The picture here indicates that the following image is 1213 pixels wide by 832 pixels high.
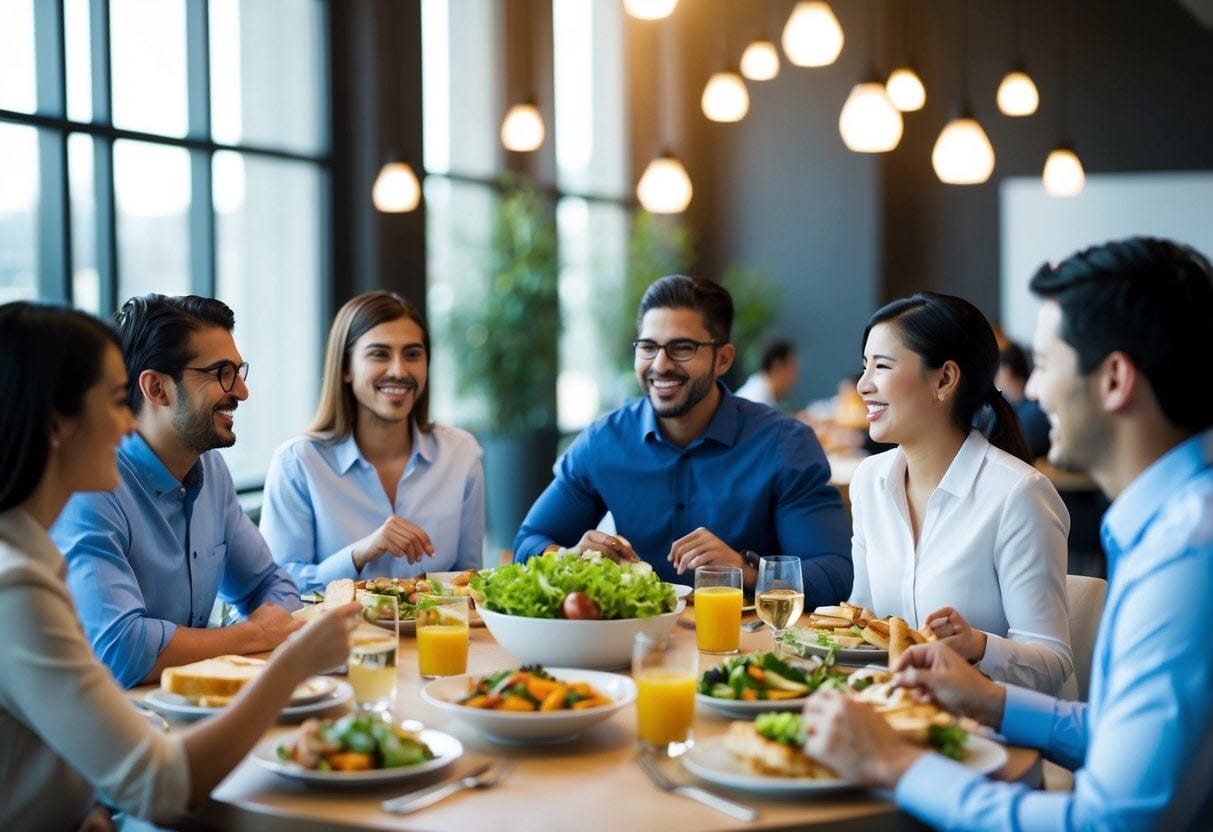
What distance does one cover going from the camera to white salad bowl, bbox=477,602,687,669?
217 cm

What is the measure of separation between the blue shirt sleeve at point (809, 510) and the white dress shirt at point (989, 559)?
480 mm

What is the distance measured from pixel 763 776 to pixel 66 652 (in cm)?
89

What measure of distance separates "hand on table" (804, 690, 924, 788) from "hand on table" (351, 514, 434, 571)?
5.03 feet

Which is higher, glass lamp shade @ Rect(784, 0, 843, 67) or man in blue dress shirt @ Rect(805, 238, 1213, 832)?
glass lamp shade @ Rect(784, 0, 843, 67)

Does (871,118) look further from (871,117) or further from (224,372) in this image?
(224,372)

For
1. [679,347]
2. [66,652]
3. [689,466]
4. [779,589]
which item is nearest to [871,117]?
[679,347]

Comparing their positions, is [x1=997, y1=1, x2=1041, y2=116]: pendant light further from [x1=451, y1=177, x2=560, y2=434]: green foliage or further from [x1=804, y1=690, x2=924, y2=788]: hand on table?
[x1=804, y1=690, x2=924, y2=788]: hand on table

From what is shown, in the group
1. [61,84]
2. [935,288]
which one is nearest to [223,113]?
[61,84]

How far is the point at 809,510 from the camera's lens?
11.0 feet

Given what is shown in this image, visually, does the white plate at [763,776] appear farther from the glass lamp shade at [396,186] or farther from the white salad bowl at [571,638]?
the glass lamp shade at [396,186]

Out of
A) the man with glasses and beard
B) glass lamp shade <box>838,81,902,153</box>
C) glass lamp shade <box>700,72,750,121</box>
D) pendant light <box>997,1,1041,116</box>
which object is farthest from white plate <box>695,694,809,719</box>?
pendant light <box>997,1,1041,116</box>

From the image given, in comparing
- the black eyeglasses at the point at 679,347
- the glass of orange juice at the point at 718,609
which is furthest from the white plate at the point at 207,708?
the black eyeglasses at the point at 679,347

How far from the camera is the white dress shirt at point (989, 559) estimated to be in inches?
92.4

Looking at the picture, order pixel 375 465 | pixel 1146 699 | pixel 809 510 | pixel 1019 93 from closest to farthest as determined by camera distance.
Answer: pixel 1146 699 < pixel 809 510 < pixel 375 465 < pixel 1019 93
